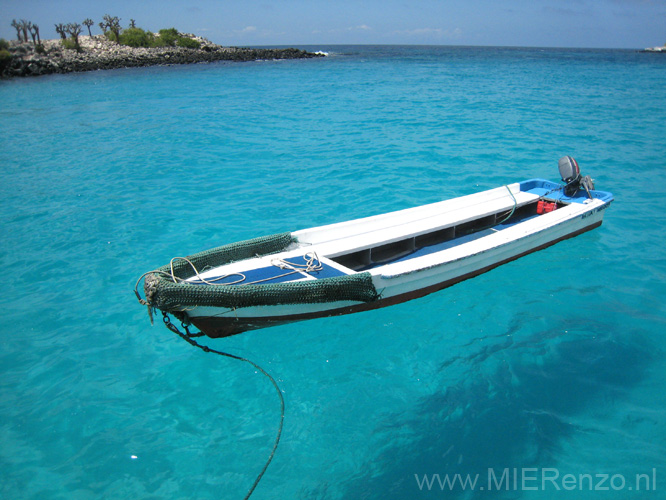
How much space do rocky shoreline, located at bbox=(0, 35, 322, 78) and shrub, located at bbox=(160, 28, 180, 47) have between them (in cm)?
333


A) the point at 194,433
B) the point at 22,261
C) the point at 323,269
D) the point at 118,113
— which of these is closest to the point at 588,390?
the point at 323,269

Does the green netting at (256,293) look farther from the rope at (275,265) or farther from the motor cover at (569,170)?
the motor cover at (569,170)

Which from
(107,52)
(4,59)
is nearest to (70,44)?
(107,52)

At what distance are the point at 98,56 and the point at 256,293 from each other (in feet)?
203

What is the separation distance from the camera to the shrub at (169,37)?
69.2 metres

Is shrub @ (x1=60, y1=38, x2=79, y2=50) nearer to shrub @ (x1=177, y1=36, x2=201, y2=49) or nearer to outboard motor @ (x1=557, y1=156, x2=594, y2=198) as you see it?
shrub @ (x1=177, y1=36, x2=201, y2=49)

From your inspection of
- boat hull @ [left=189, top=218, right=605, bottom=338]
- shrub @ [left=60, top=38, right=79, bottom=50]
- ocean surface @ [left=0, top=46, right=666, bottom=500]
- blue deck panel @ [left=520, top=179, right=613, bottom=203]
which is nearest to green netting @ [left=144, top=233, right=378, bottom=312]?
boat hull @ [left=189, top=218, right=605, bottom=338]

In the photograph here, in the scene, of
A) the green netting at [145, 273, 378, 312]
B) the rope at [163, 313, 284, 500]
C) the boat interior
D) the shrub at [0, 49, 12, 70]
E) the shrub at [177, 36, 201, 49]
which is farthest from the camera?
the shrub at [177, 36, 201, 49]

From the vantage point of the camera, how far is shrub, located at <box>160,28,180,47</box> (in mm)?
69250

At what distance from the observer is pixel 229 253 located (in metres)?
6.45

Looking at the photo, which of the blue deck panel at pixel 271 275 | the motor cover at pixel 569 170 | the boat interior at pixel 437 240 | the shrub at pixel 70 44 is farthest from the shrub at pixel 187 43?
the blue deck panel at pixel 271 275

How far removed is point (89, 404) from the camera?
18.0 ft

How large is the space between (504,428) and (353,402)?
1.74 m

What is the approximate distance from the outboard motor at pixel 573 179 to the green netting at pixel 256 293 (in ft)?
19.1
